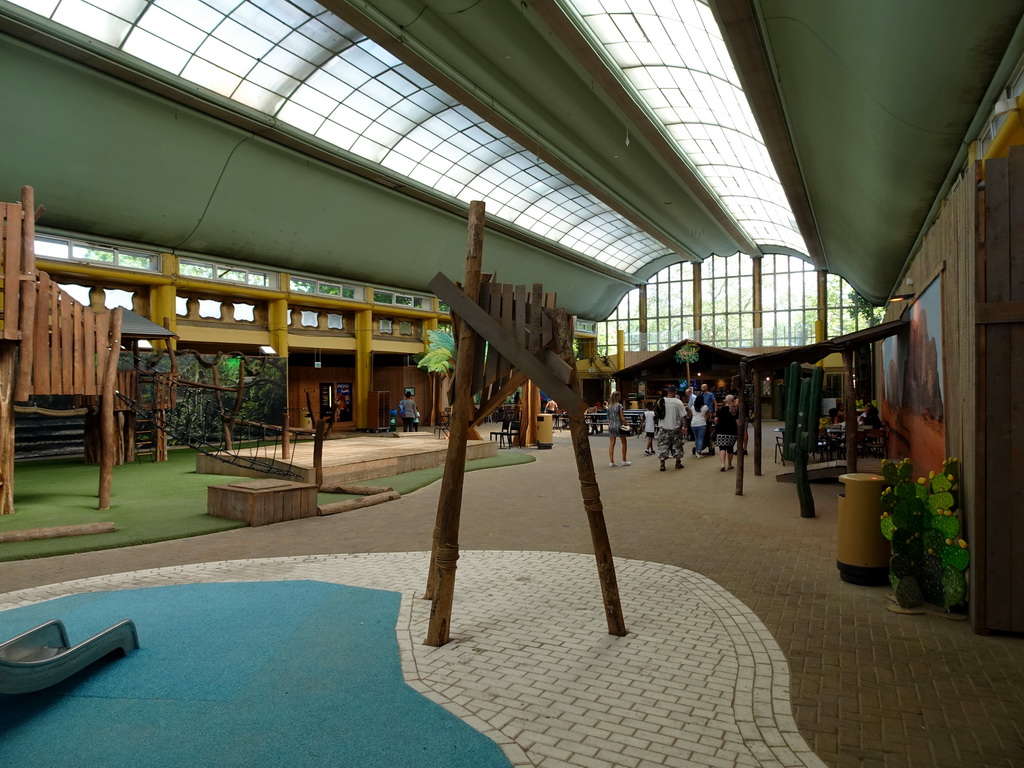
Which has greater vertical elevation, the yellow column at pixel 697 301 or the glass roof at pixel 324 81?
the glass roof at pixel 324 81

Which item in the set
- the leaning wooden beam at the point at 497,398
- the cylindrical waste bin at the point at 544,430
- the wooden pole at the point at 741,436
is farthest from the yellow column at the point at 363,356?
the leaning wooden beam at the point at 497,398

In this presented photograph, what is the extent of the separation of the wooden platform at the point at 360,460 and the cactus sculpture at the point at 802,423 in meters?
7.00

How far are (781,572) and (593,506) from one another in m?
2.53

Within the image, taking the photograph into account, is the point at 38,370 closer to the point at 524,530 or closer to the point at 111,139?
the point at 524,530

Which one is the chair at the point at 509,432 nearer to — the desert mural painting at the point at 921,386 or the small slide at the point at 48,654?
the desert mural painting at the point at 921,386

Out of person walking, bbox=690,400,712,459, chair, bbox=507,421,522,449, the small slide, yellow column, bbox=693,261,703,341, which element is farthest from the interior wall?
yellow column, bbox=693,261,703,341

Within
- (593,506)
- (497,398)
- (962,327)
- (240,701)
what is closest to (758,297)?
(962,327)

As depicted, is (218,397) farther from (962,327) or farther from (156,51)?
(962,327)

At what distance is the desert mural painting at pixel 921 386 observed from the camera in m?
6.65

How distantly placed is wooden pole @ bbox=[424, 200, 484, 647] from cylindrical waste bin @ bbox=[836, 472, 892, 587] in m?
3.17

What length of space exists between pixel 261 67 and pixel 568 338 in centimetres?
1481

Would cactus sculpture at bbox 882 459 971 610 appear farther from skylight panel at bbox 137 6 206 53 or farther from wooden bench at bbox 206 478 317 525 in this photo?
skylight panel at bbox 137 6 206 53

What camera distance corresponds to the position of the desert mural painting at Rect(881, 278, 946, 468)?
665 centimetres

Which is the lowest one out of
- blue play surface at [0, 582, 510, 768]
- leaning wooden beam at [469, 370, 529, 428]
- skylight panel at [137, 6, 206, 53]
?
blue play surface at [0, 582, 510, 768]
